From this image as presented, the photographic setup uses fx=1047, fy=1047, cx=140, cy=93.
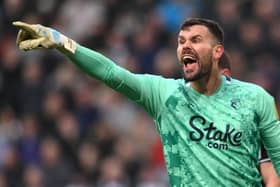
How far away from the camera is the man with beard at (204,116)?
20.8 feet

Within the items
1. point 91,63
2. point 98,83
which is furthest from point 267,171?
point 98,83

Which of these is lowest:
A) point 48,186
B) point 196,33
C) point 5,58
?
point 48,186

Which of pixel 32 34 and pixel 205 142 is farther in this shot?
pixel 205 142

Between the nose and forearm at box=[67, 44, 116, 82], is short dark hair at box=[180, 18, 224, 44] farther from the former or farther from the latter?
forearm at box=[67, 44, 116, 82]

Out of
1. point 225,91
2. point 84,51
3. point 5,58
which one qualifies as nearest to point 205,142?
point 225,91

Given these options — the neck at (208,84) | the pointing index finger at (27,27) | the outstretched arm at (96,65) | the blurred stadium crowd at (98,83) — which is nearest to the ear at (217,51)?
the neck at (208,84)

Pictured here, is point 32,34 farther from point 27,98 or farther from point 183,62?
point 27,98

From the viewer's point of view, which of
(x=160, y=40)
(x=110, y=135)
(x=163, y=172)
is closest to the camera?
(x=163, y=172)

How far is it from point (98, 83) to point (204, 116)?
640 centimetres

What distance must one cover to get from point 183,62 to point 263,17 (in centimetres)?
632

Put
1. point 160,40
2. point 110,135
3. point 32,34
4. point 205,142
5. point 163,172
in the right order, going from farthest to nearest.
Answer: point 160,40 → point 110,135 → point 163,172 → point 205,142 → point 32,34

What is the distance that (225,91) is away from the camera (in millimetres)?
6562

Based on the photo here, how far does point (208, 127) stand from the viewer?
21.0 feet

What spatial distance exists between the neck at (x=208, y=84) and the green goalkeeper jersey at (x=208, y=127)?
38 mm
